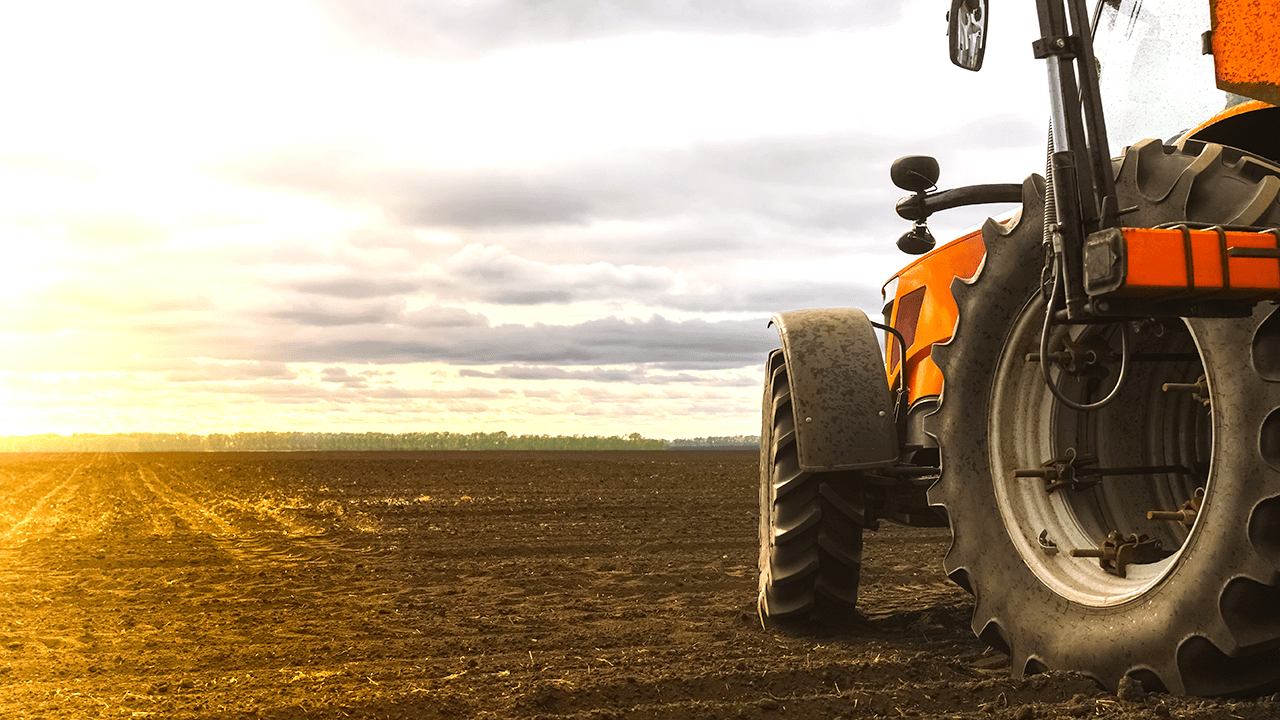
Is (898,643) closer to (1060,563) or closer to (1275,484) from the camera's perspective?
(1060,563)

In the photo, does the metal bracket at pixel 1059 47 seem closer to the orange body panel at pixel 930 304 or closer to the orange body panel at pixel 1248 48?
the orange body panel at pixel 1248 48

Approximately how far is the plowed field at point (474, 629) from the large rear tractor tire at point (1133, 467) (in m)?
0.18

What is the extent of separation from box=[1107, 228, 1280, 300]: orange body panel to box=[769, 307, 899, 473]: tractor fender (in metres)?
1.81

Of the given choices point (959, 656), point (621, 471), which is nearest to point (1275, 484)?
point (959, 656)

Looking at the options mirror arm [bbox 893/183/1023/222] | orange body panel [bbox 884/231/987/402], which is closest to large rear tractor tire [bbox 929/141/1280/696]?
orange body panel [bbox 884/231/987/402]

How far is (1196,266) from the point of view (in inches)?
99.6

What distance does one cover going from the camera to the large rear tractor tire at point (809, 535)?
454cm

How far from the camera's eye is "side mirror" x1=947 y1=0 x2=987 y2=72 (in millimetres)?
3123

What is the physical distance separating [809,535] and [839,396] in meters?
0.67

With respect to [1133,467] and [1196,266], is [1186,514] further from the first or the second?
[1196,266]

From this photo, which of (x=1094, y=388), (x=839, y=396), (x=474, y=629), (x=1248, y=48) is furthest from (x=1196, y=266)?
(x=474, y=629)

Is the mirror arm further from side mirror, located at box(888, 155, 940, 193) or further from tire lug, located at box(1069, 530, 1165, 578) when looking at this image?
tire lug, located at box(1069, 530, 1165, 578)

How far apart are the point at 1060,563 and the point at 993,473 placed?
0.38 m

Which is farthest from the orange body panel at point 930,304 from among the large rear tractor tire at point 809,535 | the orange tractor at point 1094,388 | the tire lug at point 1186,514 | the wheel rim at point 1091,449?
the tire lug at point 1186,514
